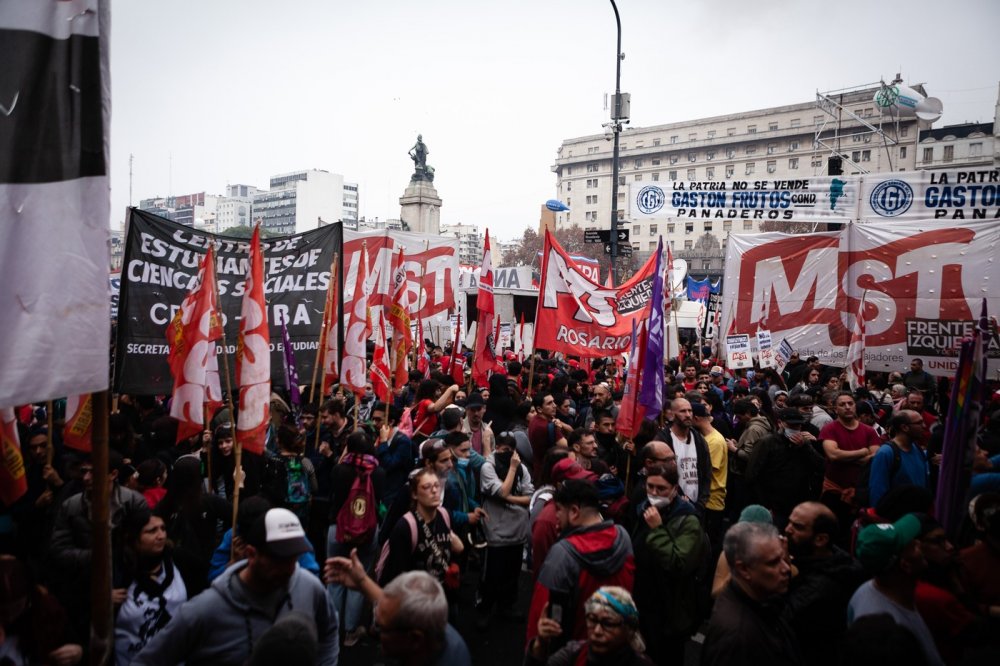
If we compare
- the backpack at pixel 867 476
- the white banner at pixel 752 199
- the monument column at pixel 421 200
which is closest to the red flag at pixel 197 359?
the backpack at pixel 867 476

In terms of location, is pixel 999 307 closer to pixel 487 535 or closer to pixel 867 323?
pixel 867 323

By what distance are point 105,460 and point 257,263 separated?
2.70 metres

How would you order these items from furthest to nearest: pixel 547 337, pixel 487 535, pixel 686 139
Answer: pixel 686 139, pixel 547 337, pixel 487 535

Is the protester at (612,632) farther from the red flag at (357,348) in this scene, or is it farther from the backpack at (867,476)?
the red flag at (357,348)

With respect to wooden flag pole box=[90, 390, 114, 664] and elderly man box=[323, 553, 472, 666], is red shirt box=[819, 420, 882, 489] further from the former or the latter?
wooden flag pole box=[90, 390, 114, 664]

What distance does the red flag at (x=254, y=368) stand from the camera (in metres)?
4.63

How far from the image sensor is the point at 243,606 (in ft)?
9.21

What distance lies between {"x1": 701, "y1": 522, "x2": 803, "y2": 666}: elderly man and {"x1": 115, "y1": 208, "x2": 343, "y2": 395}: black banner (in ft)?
15.4

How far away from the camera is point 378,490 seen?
5.29m

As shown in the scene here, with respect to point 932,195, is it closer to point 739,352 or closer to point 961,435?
point 739,352

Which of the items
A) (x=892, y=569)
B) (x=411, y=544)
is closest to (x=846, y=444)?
(x=892, y=569)

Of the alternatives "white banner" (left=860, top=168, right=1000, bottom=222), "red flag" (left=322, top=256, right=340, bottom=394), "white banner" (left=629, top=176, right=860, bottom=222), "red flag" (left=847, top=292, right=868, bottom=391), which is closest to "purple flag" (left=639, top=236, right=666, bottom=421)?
"red flag" (left=322, top=256, right=340, bottom=394)

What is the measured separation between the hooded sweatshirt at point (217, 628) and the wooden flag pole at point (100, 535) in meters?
0.26

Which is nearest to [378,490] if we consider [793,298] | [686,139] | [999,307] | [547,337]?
[547,337]
